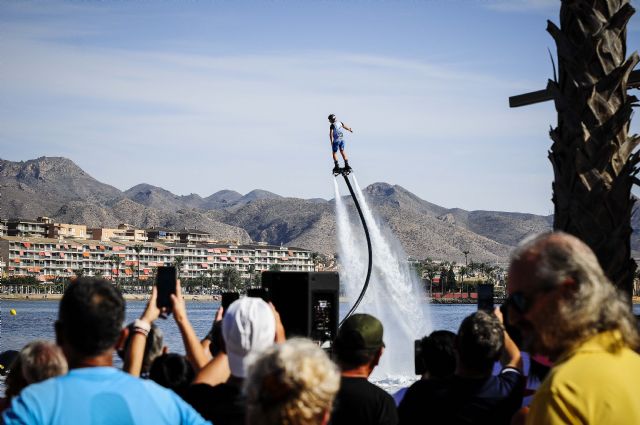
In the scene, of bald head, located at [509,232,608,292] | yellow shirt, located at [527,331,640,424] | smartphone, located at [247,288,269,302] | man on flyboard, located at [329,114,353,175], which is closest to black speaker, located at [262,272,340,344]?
smartphone, located at [247,288,269,302]

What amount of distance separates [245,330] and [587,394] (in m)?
2.38

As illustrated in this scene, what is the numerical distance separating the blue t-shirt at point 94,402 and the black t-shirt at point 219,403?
935 mm

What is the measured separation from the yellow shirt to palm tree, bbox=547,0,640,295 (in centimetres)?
546

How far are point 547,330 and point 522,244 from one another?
1.20ft

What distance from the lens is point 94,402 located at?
3971 mm

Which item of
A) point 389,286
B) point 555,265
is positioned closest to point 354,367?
point 555,265

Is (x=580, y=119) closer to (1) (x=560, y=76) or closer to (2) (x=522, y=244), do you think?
(1) (x=560, y=76)

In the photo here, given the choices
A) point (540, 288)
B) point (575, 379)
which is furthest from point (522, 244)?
point (575, 379)

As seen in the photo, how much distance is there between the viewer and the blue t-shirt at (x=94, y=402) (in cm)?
390

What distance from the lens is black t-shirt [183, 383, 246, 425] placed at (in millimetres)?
5078

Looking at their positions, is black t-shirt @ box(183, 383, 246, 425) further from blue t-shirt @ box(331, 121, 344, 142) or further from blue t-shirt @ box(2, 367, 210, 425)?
blue t-shirt @ box(331, 121, 344, 142)

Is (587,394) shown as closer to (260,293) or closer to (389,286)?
(260,293)

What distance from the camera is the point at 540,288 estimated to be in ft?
11.1

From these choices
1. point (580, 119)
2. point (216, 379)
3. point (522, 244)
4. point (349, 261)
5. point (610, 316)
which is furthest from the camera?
point (349, 261)
